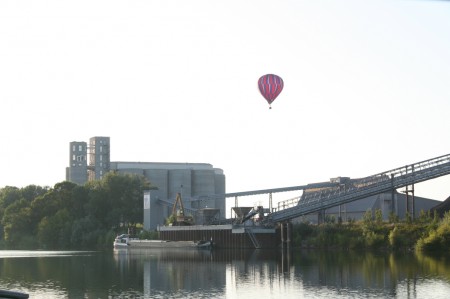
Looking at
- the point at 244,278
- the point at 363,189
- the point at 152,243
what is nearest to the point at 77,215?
the point at 152,243

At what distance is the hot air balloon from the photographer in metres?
88.8

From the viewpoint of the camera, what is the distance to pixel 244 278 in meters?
58.5

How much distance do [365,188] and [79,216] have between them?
5984 centimetres

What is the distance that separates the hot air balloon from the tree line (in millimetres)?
52279

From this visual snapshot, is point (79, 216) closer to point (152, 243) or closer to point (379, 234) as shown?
point (152, 243)

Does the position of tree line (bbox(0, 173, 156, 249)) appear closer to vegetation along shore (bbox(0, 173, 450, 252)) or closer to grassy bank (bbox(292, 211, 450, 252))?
vegetation along shore (bbox(0, 173, 450, 252))

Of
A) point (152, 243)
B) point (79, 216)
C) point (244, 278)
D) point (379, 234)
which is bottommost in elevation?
point (244, 278)

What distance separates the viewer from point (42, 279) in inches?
2313

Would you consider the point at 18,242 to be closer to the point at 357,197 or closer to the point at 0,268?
the point at 357,197

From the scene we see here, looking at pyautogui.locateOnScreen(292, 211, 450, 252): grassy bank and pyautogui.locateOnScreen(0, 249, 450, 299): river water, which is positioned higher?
pyautogui.locateOnScreen(292, 211, 450, 252): grassy bank

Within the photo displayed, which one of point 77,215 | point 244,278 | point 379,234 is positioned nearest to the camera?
point 244,278

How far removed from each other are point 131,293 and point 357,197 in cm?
5641

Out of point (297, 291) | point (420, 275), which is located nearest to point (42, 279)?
point (297, 291)

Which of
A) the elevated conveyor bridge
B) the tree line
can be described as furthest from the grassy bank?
the tree line
